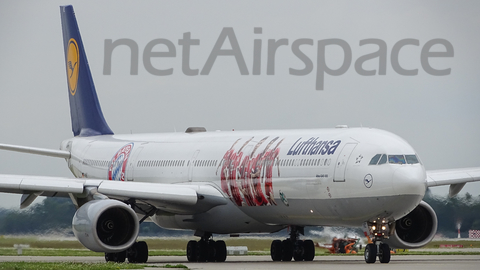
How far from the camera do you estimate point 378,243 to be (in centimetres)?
2555

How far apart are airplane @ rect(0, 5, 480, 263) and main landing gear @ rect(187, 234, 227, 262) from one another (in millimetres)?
35

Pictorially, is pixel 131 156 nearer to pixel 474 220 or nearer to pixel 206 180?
pixel 206 180

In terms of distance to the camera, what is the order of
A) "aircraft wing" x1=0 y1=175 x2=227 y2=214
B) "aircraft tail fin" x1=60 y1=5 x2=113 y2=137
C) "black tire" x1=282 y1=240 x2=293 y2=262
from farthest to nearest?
"aircraft tail fin" x1=60 y1=5 x2=113 y2=137 → "black tire" x1=282 y1=240 x2=293 y2=262 → "aircraft wing" x1=0 y1=175 x2=227 y2=214

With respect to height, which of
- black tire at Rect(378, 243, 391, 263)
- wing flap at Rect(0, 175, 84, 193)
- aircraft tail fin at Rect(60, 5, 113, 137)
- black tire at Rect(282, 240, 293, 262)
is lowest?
black tire at Rect(282, 240, 293, 262)

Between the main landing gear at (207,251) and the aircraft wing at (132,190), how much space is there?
1391 mm

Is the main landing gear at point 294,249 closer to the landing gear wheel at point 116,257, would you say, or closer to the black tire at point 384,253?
the landing gear wheel at point 116,257

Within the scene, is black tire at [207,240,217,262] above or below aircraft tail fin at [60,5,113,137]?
below

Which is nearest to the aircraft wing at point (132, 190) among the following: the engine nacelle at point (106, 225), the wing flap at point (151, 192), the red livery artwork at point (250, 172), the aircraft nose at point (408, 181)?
the wing flap at point (151, 192)

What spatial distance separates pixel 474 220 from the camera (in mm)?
40438

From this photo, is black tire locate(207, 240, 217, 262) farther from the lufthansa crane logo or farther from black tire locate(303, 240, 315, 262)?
the lufthansa crane logo

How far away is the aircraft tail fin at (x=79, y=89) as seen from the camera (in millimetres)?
39125

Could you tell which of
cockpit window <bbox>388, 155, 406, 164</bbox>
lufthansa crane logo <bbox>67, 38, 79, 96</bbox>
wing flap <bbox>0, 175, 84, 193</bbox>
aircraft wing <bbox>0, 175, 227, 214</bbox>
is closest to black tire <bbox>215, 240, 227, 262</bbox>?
aircraft wing <bbox>0, 175, 227, 214</bbox>

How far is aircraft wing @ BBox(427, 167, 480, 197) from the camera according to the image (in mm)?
29000

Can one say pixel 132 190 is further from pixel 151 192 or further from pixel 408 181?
pixel 408 181
